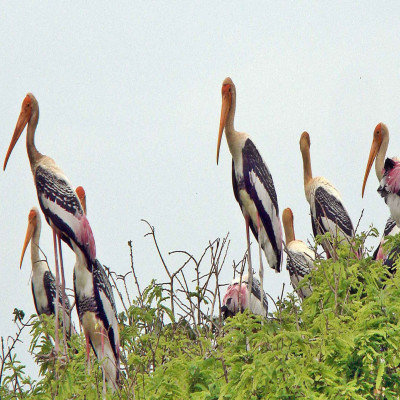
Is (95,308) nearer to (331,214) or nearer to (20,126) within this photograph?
(20,126)

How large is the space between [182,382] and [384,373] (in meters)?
1.18

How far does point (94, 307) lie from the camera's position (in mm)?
6824

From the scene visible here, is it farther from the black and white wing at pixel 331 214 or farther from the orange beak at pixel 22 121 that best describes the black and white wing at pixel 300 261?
the orange beak at pixel 22 121

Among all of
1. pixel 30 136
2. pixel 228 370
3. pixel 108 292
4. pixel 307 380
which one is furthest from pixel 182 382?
pixel 30 136

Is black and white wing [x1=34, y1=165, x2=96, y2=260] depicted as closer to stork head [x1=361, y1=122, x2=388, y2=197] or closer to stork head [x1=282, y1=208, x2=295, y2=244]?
stork head [x1=282, y1=208, x2=295, y2=244]

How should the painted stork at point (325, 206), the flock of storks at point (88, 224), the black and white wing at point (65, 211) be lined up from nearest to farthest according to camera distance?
the flock of storks at point (88, 224) → the black and white wing at point (65, 211) → the painted stork at point (325, 206)

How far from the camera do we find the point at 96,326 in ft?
21.9

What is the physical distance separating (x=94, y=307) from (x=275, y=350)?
2.60m

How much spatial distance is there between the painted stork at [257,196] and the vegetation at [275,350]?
111 cm

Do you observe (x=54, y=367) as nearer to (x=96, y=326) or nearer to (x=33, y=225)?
(x=96, y=326)

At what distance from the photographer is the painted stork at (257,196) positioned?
6.98 metres

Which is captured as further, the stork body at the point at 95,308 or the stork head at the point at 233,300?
the stork head at the point at 233,300

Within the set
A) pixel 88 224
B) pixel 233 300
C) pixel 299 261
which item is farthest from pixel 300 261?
pixel 88 224

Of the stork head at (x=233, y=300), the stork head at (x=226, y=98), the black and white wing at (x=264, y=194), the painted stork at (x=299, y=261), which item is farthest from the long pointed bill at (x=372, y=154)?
the black and white wing at (x=264, y=194)
